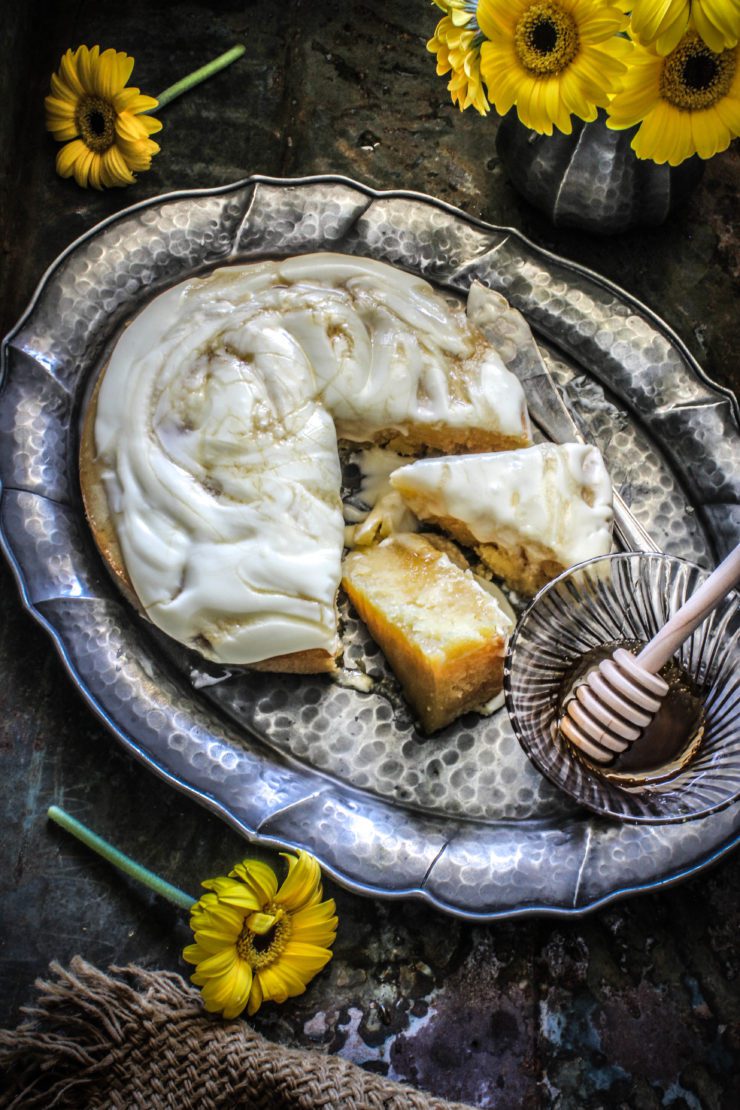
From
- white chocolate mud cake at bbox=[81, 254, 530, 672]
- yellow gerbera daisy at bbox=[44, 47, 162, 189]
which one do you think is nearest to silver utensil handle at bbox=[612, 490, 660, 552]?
white chocolate mud cake at bbox=[81, 254, 530, 672]

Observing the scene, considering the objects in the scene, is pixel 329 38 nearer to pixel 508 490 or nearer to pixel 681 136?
pixel 681 136

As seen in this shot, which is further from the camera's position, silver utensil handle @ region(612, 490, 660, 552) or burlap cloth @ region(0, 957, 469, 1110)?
silver utensil handle @ region(612, 490, 660, 552)

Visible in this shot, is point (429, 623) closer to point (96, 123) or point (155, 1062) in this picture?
point (155, 1062)

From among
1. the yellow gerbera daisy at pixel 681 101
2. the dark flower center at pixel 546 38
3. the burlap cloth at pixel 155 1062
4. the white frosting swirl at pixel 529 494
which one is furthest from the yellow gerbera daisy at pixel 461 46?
the burlap cloth at pixel 155 1062

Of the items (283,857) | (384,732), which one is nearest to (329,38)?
(384,732)

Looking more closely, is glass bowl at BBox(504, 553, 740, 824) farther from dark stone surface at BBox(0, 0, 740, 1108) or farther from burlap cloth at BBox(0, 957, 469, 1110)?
burlap cloth at BBox(0, 957, 469, 1110)
